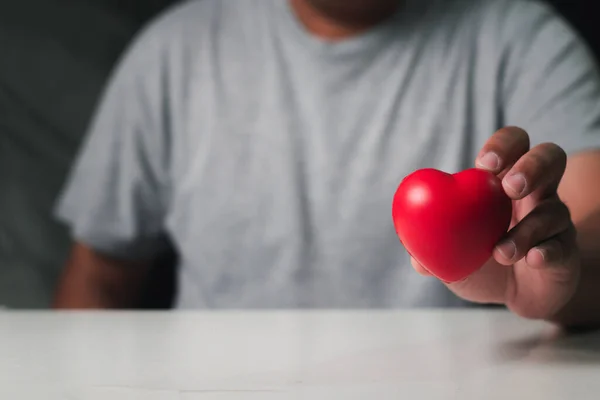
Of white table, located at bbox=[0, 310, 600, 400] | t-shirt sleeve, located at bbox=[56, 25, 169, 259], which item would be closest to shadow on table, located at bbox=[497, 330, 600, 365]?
white table, located at bbox=[0, 310, 600, 400]

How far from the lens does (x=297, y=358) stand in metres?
0.51

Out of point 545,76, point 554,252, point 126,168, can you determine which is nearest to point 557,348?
point 554,252

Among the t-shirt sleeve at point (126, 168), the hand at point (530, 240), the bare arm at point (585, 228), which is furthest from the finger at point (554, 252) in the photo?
the t-shirt sleeve at point (126, 168)

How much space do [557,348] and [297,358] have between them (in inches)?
8.1

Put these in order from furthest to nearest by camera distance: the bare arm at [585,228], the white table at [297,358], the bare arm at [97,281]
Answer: the bare arm at [97,281]
the bare arm at [585,228]
the white table at [297,358]

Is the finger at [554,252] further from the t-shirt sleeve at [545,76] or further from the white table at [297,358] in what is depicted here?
the t-shirt sleeve at [545,76]

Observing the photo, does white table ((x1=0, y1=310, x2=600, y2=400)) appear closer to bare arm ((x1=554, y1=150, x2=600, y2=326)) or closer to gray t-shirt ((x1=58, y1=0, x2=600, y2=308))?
bare arm ((x1=554, y1=150, x2=600, y2=326))

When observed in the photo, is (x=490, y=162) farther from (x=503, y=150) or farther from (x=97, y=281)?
(x=97, y=281)

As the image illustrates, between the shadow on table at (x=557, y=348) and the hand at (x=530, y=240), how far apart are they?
3cm

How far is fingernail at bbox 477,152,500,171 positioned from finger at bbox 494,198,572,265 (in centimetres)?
4

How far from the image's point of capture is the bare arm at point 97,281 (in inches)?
42.8

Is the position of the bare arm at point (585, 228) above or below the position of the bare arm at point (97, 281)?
above

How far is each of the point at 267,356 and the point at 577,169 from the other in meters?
0.53

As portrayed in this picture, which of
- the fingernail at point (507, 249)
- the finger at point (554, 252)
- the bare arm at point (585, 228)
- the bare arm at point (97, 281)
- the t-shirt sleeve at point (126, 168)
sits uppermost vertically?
the fingernail at point (507, 249)
